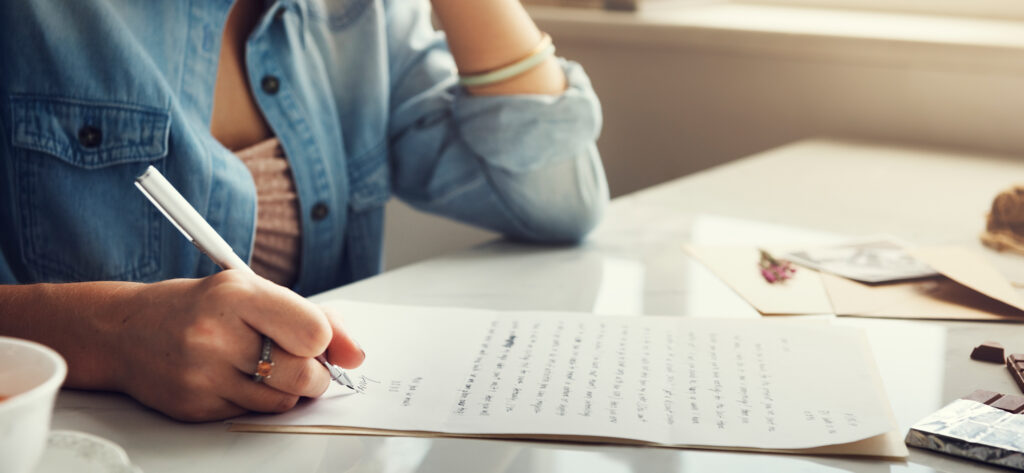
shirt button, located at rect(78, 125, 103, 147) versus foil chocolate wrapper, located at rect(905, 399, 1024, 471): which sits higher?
shirt button, located at rect(78, 125, 103, 147)

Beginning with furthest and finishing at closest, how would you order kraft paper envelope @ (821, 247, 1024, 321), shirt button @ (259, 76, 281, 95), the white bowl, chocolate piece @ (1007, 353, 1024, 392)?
shirt button @ (259, 76, 281, 95) < kraft paper envelope @ (821, 247, 1024, 321) < chocolate piece @ (1007, 353, 1024, 392) < the white bowl

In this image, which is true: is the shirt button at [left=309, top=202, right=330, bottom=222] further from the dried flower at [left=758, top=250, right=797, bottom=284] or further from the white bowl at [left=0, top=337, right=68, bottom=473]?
the white bowl at [left=0, top=337, right=68, bottom=473]

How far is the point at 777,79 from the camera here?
1.50m

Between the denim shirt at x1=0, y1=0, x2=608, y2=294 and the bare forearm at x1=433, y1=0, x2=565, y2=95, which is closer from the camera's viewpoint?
the denim shirt at x1=0, y1=0, x2=608, y2=294

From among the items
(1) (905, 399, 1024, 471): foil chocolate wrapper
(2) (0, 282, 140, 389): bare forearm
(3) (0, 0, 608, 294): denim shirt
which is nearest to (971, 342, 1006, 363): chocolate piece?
(1) (905, 399, 1024, 471): foil chocolate wrapper

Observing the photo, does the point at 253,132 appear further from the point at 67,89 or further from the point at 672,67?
the point at 672,67

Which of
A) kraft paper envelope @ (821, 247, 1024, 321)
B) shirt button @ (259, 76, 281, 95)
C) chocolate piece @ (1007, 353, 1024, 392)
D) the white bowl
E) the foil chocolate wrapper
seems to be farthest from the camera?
shirt button @ (259, 76, 281, 95)

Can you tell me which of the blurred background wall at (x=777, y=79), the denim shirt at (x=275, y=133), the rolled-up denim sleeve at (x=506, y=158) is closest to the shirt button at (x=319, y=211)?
the denim shirt at (x=275, y=133)

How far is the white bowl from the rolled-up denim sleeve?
611mm

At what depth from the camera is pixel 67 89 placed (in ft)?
2.54

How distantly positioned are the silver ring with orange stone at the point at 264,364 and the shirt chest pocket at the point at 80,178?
34 cm

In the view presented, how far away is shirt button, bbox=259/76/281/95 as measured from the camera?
931 millimetres


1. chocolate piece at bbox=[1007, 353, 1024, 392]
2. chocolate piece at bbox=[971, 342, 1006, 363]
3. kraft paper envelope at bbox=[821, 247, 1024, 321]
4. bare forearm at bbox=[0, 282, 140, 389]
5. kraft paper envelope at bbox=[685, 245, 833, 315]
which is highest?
bare forearm at bbox=[0, 282, 140, 389]

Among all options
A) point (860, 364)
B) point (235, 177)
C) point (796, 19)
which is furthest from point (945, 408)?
point (796, 19)
